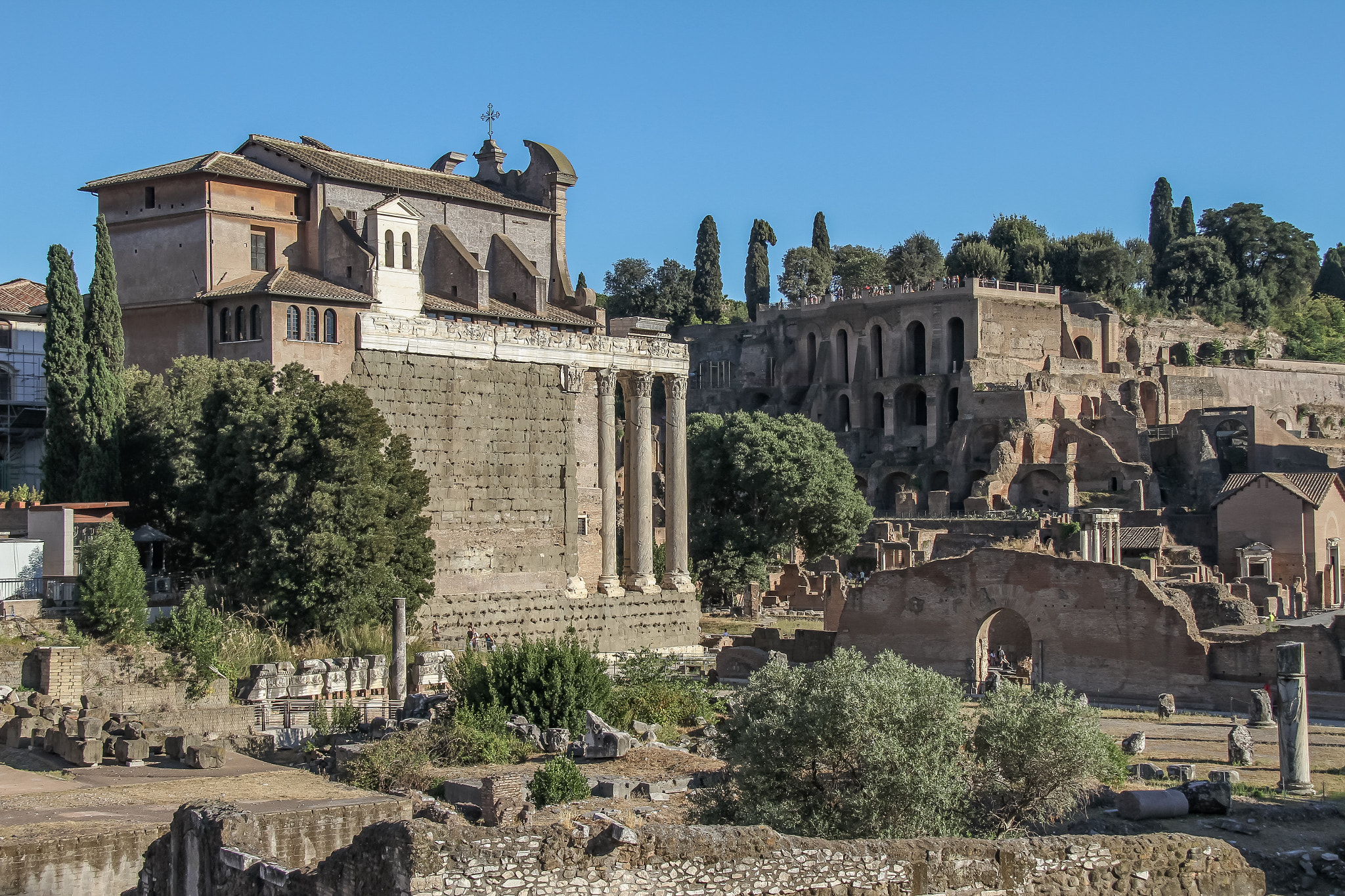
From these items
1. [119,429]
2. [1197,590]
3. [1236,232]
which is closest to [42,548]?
[119,429]

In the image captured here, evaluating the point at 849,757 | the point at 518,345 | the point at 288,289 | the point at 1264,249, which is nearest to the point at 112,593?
the point at 288,289

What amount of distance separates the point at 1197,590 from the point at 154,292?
917 inches

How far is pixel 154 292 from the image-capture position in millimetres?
35562

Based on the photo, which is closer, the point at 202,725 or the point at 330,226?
the point at 202,725

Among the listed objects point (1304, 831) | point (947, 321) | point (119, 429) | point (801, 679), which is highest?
point (947, 321)

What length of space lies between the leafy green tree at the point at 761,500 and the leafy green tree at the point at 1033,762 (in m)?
33.4

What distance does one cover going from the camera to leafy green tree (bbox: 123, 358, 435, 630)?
30.8 metres

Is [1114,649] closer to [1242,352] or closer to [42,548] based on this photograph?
[42,548]

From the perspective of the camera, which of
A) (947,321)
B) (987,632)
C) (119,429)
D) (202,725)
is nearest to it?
(202,725)

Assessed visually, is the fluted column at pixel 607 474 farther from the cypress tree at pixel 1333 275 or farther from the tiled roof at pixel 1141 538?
the cypress tree at pixel 1333 275

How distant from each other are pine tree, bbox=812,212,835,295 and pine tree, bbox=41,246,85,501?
64.6 m

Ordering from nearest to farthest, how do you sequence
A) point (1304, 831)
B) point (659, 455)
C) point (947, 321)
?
point (1304, 831), point (659, 455), point (947, 321)

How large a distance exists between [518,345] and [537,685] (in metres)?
13.4

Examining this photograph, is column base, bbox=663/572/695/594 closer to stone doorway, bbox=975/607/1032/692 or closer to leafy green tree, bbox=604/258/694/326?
stone doorway, bbox=975/607/1032/692
